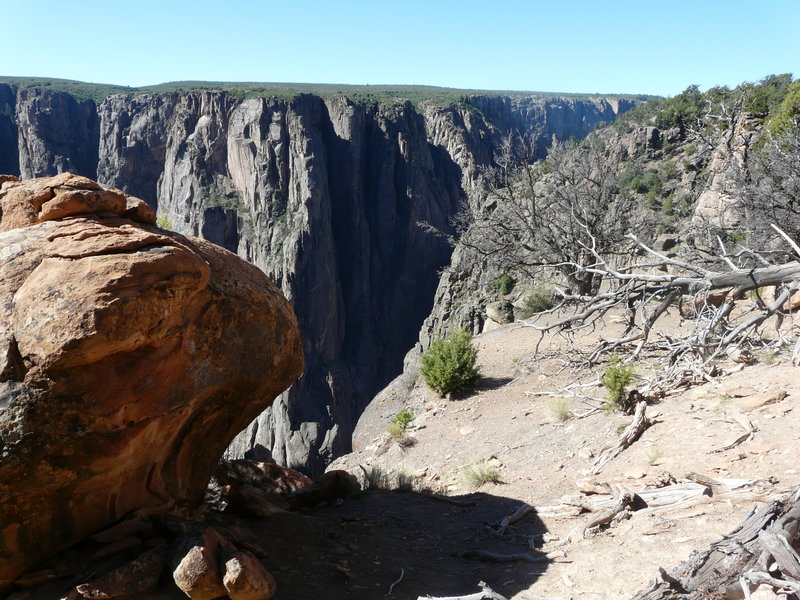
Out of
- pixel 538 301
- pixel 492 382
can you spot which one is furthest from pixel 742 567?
pixel 538 301

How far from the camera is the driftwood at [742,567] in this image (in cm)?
317

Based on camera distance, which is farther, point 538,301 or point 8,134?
point 8,134

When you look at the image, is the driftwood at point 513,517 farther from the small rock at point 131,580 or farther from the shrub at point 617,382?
the small rock at point 131,580

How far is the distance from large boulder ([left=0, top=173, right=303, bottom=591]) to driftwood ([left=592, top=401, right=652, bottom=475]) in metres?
3.89

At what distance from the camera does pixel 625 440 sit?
6852 mm

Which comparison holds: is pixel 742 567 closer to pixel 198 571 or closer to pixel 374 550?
pixel 198 571

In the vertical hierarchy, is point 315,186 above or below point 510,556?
above

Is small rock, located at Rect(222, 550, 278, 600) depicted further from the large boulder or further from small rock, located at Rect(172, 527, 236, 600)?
the large boulder

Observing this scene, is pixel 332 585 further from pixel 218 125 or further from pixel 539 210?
pixel 218 125

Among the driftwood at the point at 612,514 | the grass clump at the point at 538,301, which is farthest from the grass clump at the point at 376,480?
the grass clump at the point at 538,301

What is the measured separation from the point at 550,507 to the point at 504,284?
60.1 ft

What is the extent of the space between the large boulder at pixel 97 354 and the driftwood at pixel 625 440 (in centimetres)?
389

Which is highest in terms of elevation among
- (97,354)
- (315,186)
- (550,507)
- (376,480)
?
(315,186)

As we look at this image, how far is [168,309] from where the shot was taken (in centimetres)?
405
